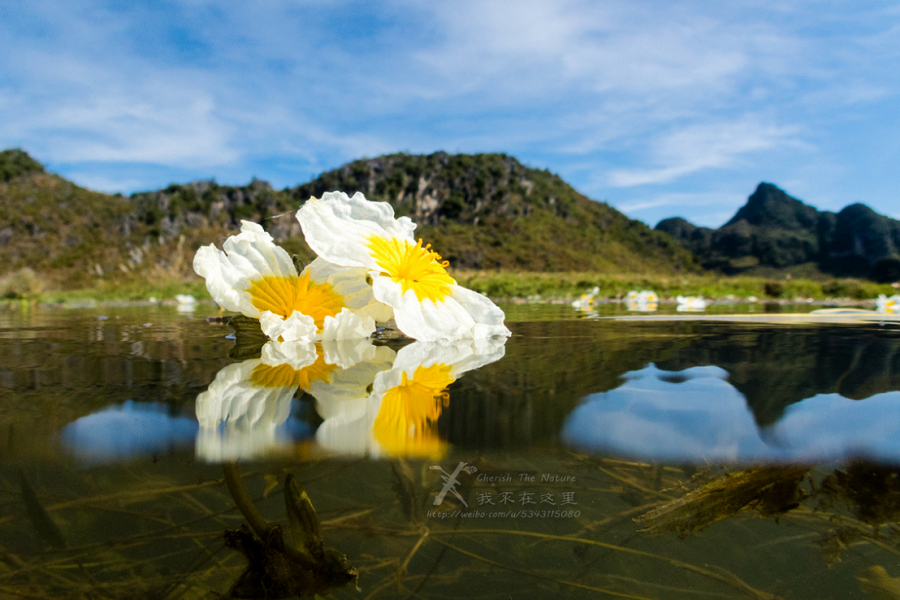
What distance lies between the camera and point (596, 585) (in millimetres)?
450

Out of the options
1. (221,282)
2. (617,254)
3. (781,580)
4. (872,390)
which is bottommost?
(781,580)

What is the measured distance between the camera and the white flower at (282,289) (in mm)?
1316

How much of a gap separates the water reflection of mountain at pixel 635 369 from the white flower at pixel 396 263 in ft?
0.61

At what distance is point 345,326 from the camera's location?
139cm

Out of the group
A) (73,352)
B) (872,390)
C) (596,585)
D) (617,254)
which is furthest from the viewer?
(617,254)

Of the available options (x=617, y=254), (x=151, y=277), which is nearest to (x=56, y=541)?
(x=151, y=277)

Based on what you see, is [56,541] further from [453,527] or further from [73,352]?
[73,352]

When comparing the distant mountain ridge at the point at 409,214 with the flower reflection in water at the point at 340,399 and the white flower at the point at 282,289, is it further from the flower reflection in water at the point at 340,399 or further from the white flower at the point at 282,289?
the flower reflection in water at the point at 340,399

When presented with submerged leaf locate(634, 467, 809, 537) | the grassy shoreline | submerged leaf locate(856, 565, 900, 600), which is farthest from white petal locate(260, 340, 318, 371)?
the grassy shoreline

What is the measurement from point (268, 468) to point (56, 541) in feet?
0.64

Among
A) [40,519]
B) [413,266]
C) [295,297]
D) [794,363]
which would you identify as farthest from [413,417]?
[794,363]

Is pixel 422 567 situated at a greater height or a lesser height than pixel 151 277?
lesser

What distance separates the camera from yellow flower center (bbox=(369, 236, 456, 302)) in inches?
51.5

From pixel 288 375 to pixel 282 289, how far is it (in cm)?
48
